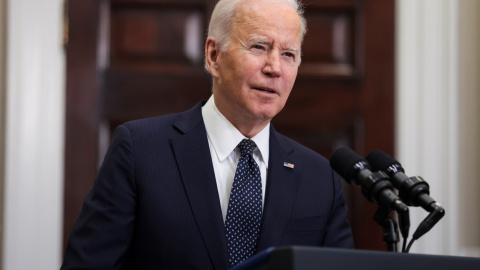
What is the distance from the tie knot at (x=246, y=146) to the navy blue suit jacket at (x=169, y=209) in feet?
0.23

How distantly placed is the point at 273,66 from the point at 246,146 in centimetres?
23

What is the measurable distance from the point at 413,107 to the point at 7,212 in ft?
5.36

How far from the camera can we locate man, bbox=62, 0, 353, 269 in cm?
168

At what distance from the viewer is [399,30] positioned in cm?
291

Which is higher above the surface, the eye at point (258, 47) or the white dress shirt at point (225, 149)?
the eye at point (258, 47)

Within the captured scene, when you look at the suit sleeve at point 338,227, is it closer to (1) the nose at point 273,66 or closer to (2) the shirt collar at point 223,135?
(2) the shirt collar at point 223,135

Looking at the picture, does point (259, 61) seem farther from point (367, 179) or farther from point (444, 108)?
point (444, 108)

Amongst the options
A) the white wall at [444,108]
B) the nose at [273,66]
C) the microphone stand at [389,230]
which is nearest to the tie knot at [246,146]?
the nose at [273,66]

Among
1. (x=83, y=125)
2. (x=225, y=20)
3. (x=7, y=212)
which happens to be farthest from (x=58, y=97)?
(x=225, y=20)

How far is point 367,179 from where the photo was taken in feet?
4.28

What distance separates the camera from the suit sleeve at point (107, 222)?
1644 mm

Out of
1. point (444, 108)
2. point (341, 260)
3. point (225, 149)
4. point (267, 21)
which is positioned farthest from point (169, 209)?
point (444, 108)

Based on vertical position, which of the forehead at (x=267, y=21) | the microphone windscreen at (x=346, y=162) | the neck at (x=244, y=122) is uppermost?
the forehead at (x=267, y=21)

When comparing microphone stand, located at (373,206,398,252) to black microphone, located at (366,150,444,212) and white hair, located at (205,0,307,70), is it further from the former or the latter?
white hair, located at (205,0,307,70)
